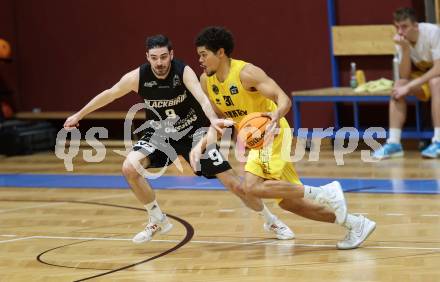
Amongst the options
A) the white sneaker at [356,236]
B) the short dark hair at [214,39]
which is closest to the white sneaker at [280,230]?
the white sneaker at [356,236]

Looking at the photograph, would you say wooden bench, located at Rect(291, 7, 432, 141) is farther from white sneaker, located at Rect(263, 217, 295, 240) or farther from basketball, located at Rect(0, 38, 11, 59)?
white sneaker, located at Rect(263, 217, 295, 240)

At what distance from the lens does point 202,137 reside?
7250mm

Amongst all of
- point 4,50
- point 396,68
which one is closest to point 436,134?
point 396,68

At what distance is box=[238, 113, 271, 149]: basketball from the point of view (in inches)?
256

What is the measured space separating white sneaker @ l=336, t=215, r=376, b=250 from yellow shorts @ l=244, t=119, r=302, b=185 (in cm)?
48

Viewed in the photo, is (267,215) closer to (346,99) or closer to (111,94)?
(111,94)

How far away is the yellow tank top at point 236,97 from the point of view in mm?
6797

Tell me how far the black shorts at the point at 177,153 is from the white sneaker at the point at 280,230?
523mm

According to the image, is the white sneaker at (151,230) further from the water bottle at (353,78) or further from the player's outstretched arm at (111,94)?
the water bottle at (353,78)

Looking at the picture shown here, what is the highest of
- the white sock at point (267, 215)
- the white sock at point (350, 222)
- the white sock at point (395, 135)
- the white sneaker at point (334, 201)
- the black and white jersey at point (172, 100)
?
the black and white jersey at point (172, 100)

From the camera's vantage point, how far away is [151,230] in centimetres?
714

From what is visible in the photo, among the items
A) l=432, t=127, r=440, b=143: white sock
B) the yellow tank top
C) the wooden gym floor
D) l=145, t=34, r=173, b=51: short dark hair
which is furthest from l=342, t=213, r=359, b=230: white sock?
l=432, t=127, r=440, b=143: white sock

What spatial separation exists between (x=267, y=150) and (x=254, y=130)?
0.21 m

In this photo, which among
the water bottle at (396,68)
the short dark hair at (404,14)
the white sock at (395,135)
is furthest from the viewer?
the water bottle at (396,68)
